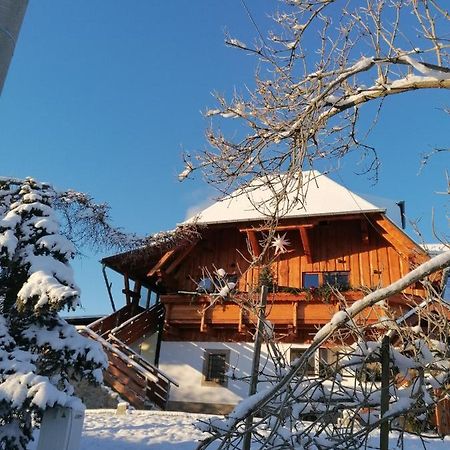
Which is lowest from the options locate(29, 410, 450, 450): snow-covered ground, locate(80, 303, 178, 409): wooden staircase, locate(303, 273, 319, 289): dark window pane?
locate(29, 410, 450, 450): snow-covered ground

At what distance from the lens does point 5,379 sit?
647cm

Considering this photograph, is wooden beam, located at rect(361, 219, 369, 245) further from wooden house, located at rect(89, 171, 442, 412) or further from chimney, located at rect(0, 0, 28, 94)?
chimney, located at rect(0, 0, 28, 94)

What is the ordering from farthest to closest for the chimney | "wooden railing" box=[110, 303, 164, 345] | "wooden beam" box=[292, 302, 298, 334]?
"wooden railing" box=[110, 303, 164, 345], "wooden beam" box=[292, 302, 298, 334], the chimney

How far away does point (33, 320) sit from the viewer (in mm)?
7113

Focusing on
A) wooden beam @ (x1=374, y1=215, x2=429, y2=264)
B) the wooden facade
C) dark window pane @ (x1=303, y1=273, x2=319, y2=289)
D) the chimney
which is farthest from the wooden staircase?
the chimney

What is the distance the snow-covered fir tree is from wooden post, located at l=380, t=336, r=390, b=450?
4.35 m

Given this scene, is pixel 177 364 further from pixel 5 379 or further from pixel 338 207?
pixel 5 379

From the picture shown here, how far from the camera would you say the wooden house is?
632 inches

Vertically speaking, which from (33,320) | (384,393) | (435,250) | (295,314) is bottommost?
(384,393)

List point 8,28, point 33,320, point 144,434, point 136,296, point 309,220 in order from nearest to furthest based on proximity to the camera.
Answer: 1. point 8,28
2. point 33,320
3. point 144,434
4. point 309,220
5. point 136,296

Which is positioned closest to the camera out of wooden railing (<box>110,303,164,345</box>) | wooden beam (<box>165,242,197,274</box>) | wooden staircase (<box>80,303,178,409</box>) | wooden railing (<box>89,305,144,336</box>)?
wooden staircase (<box>80,303,178,409</box>)

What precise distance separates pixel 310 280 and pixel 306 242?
56.3 inches

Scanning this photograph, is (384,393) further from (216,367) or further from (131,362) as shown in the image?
(216,367)

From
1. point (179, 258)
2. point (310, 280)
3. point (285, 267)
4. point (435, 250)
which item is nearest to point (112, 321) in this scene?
point (179, 258)
